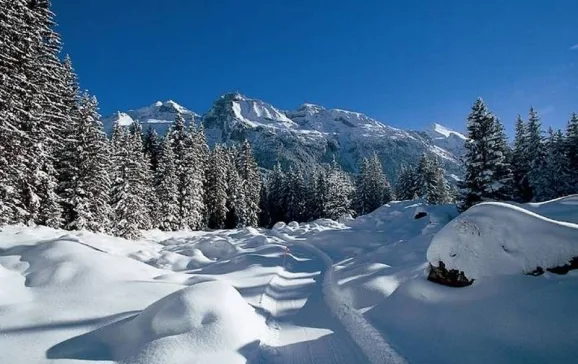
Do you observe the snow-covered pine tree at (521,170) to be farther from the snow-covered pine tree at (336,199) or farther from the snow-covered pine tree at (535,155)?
the snow-covered pine tree at (336,199)

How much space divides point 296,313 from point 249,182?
57.3 metres

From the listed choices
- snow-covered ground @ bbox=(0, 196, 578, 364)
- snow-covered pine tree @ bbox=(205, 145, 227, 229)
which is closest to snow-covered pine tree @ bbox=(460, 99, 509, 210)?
snow-covered ground @ bbox=(0, 196, 578, 364)

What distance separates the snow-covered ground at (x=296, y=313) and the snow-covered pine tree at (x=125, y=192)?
851 inches

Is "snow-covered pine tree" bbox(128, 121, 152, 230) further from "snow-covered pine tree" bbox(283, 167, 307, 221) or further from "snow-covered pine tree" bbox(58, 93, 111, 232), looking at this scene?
"snow-covered pine tree" bbox(283, 167, 307, 221)

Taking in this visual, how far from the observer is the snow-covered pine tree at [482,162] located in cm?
2731

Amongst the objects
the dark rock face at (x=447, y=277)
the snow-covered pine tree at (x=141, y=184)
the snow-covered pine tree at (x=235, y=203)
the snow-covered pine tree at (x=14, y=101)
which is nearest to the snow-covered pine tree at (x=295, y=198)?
the snow-covered pine tree at (x=235, y=203)

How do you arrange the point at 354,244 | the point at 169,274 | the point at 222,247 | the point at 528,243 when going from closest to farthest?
the point at 528,243 < the point at 169,274 < the point at 222,247 < the point at 354,244

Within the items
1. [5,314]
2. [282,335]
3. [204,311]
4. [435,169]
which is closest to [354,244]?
[282,335]

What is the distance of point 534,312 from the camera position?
6.66 m

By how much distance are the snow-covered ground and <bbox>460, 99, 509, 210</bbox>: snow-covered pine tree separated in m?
16.3

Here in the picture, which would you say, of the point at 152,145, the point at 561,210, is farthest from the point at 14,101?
the point at 152,145

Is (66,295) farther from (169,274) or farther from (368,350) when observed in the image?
(368,350)

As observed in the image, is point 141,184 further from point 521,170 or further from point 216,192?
point 521,170

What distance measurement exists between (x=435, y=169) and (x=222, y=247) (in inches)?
2061
